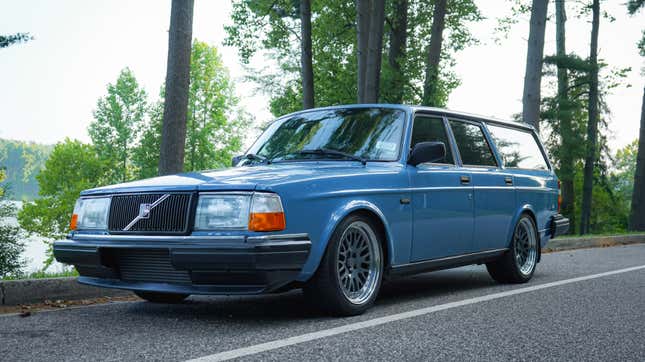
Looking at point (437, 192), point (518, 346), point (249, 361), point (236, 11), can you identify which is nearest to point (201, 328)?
point (249, 361)

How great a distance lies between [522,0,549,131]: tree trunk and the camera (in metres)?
16.1

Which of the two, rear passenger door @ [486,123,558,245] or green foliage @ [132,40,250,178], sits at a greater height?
green foliage @ [132,40,250,178]

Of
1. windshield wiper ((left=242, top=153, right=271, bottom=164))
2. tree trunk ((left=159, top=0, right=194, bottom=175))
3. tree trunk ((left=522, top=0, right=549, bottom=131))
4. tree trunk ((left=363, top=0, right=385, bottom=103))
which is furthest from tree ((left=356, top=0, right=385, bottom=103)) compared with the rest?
windshield wiper ((left=242, top=153, right=271, bottom=164))

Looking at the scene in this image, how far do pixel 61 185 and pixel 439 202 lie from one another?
47.9 metres

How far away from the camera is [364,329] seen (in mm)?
4758

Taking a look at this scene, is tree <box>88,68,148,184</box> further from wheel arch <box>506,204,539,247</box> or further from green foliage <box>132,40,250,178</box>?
wheel arch <box>506,204,539,247</box>

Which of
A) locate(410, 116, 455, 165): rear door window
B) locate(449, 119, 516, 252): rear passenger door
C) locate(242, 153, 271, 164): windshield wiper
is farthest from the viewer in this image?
locate(449, 119, 516, 252): rear passenger door

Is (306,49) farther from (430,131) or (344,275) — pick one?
(344,275)

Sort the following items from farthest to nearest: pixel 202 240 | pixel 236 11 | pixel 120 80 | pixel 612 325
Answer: pixel 120 80 < pixel 236 11 < pixel 612 325 < pixel 202 240

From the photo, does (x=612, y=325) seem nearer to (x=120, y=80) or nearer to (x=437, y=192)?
(x=437, y=192)

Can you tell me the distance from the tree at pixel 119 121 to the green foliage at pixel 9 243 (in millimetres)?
44580

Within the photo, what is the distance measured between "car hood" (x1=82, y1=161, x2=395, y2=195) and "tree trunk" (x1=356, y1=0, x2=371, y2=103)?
12631 millimetres

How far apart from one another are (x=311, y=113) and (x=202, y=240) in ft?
7.83

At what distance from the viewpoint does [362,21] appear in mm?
18328
